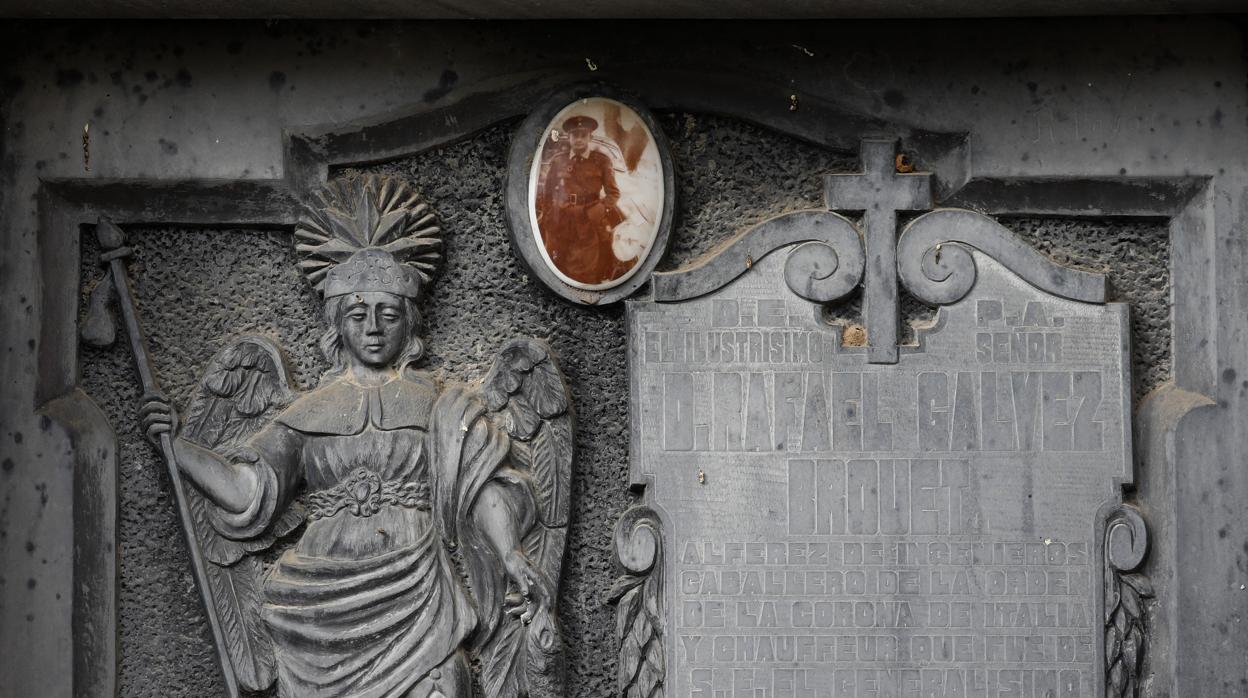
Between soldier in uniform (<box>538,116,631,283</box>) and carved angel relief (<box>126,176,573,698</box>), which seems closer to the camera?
carved angel relief (<box>126,176,573,698</box>)

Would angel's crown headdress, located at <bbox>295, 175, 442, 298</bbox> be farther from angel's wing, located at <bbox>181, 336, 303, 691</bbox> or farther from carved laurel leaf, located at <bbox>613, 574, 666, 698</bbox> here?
carved laurel leaf, located at <bbox>613, 574, 666, 698</bbox>

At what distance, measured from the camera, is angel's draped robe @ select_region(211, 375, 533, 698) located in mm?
4344

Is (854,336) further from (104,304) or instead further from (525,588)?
(104,304)

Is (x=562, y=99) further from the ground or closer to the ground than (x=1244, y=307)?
further from the ground

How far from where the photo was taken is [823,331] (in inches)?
175

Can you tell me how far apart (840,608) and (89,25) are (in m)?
2.70

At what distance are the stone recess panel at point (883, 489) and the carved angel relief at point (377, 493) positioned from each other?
1.12 ft

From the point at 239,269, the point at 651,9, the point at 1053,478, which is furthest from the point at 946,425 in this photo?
the point at 239,269

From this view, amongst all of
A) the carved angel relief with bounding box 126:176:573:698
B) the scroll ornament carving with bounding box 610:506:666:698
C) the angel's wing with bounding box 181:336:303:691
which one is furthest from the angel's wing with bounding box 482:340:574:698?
the angel's wing with bounding box 181:336:303:691

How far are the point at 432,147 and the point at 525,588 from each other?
1279 millimetres

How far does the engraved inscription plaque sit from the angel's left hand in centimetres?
24

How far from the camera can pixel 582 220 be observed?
176 inches

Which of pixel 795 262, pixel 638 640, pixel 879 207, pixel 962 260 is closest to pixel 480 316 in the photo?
pixel 795 262

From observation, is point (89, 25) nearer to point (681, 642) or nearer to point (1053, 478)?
point (681, 642)
